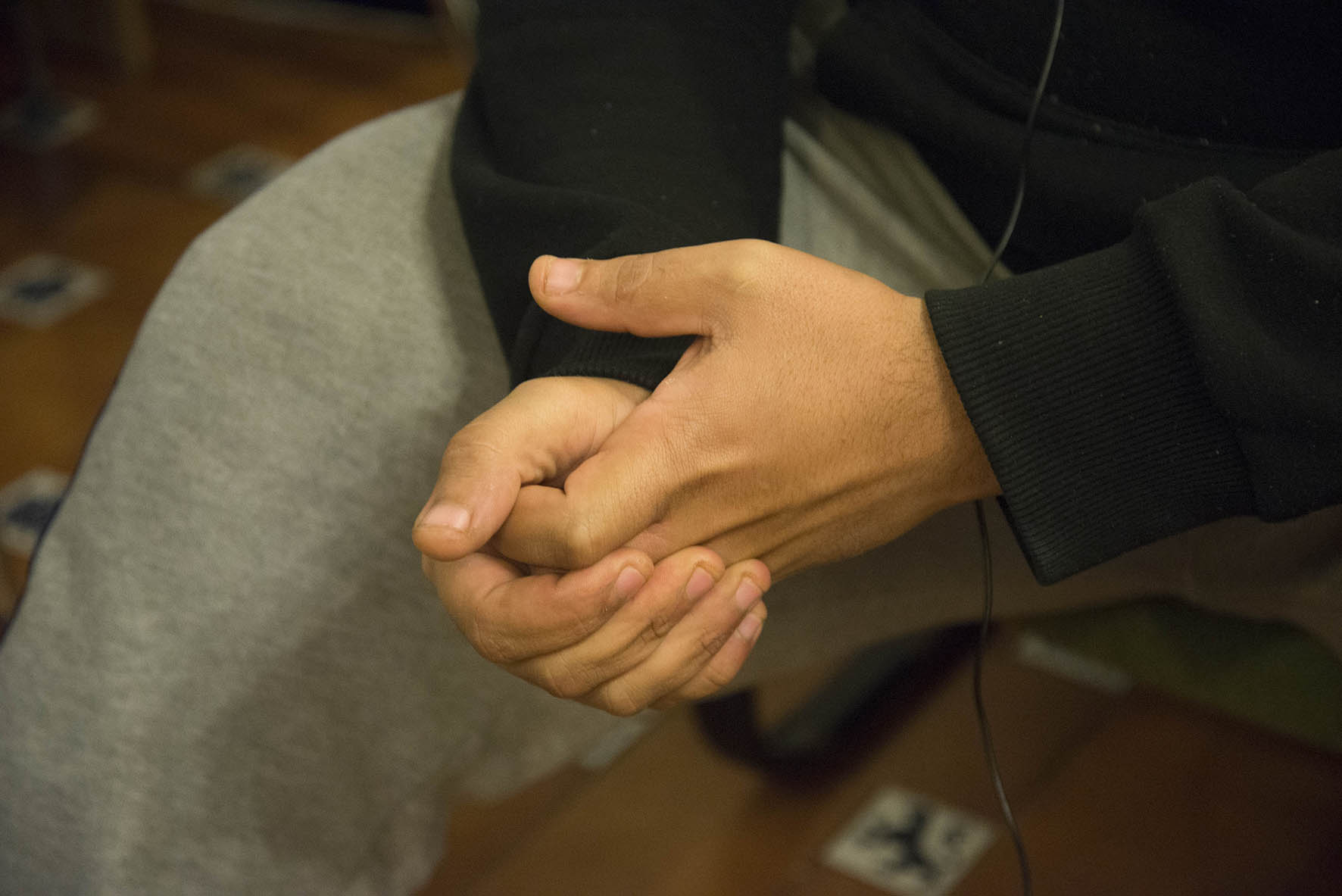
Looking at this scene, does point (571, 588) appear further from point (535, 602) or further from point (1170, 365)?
point (1170, 365)

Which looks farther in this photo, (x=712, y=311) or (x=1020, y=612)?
(x=1020, y=612)

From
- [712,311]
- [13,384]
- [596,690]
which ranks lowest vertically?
[13,384]

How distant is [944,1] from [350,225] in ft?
1.22

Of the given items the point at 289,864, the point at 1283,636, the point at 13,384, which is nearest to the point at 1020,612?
the point at 1283,636

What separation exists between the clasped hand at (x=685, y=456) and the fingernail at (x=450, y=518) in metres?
0.01

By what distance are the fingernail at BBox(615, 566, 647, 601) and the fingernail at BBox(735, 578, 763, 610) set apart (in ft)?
0.18

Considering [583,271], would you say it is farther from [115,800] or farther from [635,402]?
[115,800]

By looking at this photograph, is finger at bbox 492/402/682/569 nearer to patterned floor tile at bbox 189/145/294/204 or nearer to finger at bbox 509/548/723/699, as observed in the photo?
finger at bbox 509/548/723/699

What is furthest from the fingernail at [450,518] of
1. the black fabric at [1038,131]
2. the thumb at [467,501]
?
the black fabric at [1038,131]

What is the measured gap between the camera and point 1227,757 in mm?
1103

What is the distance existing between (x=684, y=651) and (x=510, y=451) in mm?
122

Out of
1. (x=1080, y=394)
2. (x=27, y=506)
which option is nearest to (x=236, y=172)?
(x=27, y=506)

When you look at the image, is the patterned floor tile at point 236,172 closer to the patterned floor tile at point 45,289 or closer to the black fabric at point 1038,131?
the patterned floor tile at point 45,289

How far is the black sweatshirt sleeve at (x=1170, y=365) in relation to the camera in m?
0.49
